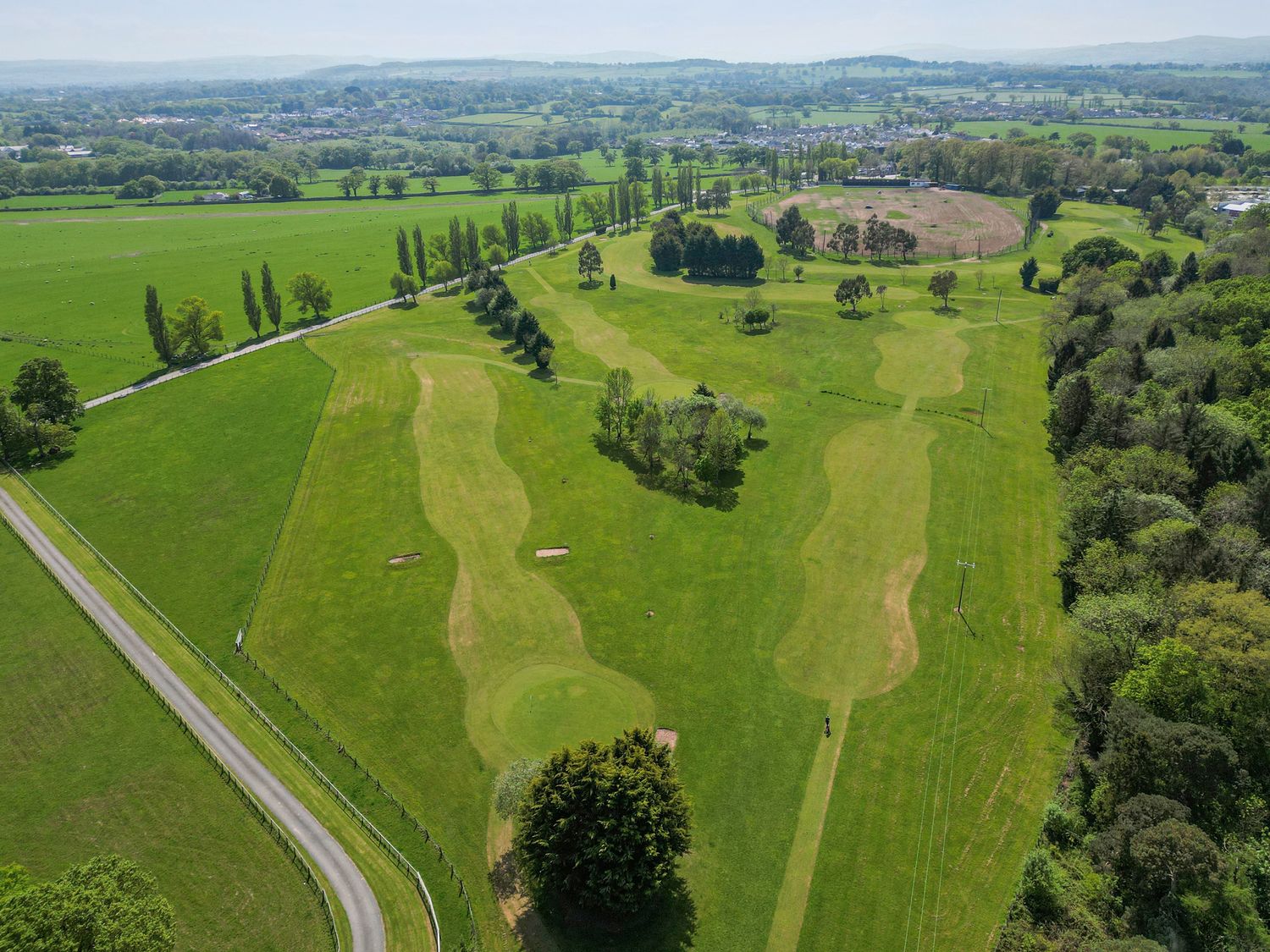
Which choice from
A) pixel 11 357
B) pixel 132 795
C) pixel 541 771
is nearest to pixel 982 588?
pixel 541 771

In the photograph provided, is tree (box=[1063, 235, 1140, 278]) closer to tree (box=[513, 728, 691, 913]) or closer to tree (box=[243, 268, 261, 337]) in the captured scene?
tree (box=[513, 728, 691, 913])

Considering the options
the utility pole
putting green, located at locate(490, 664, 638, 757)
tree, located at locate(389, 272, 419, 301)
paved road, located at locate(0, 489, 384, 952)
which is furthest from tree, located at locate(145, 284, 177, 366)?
the utility pole

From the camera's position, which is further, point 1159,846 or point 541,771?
point 541,771

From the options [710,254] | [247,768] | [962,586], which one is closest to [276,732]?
[247,768]

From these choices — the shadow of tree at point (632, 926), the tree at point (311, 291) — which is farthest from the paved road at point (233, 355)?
the shadow of tree at point (632, 926)

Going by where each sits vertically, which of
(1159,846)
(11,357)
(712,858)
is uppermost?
(11,357)

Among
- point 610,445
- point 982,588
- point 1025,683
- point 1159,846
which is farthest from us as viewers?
point 610,445

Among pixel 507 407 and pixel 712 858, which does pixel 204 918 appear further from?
pixel 507 407
